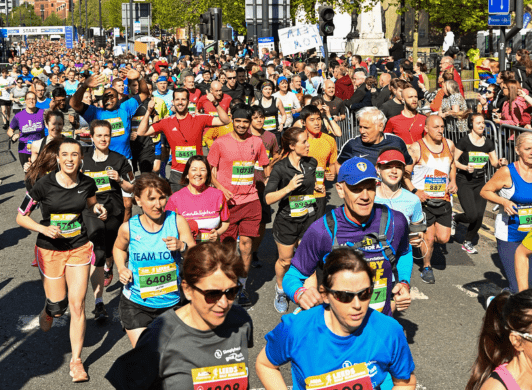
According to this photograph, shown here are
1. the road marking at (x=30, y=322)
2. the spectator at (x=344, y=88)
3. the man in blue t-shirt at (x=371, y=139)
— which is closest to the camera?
the man in blue t-shirt at (x=371, y=139)

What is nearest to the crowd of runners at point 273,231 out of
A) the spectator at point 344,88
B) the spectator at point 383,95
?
the spectator at point 383,95

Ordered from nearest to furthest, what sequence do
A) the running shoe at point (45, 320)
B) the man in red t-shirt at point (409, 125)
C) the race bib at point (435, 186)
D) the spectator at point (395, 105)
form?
1. the running shoe at point (45, 320)
2. the race bib at point (435, 186)
3. the man in red t-shirt at point (409, 125)
4. the spectator at point (395, 105)

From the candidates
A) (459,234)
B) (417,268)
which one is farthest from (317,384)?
(459,234)

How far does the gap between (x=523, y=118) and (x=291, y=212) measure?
578cm

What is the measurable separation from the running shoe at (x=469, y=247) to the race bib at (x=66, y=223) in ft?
17.7

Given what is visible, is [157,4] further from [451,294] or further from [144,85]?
[451,294]

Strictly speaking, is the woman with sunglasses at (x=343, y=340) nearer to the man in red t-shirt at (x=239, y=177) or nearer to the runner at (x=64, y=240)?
the runner at (x=64, y=240)

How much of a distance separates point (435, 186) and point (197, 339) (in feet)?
17.3

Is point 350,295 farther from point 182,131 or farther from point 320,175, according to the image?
point 182,131

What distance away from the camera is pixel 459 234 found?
10.3 m

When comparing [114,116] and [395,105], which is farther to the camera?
[395,105]

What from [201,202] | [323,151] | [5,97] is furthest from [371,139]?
[5,97]

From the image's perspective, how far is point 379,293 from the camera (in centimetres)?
428

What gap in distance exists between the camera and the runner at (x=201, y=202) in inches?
250
